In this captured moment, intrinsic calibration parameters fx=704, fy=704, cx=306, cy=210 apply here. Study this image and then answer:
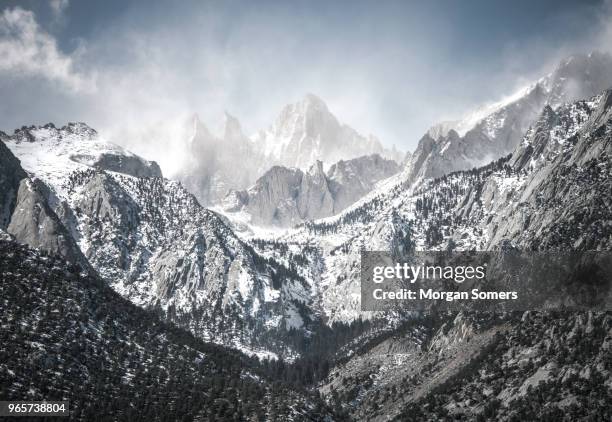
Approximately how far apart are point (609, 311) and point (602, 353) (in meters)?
22.0

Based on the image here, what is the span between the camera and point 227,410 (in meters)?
183

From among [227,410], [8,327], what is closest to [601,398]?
[227,410]

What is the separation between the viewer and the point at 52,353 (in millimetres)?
192125

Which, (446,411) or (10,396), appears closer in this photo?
(10,396)

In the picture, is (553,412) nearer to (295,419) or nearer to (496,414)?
(496,414)

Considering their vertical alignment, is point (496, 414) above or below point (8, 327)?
below

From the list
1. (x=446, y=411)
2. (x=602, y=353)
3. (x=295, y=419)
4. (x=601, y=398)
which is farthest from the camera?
(x=446, y=411)

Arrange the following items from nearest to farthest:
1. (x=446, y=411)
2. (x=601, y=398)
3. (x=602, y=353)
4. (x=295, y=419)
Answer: (x=601, y=398), (x=602, y=353), (x=295, y=419), (x=446, y=411)

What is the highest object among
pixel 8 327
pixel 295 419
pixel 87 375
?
pixel 8 327

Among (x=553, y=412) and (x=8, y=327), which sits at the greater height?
(x=8, y=327)

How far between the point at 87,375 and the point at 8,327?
999 inches

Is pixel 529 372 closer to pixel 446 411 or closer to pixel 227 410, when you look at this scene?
pixel 446 411

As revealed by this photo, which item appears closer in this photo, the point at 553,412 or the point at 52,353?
the point at 553,412

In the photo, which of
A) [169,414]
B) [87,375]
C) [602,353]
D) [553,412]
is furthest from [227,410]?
[602,353]
